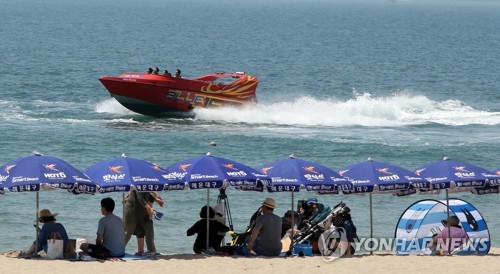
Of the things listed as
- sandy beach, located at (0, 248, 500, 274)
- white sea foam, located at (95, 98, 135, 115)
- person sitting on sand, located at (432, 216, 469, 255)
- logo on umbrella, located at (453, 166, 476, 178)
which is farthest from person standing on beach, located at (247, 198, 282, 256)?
white sea foam, located at (95, 98, 135, 115)

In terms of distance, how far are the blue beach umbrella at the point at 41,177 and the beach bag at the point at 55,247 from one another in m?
0.82

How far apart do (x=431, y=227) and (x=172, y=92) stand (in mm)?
22648

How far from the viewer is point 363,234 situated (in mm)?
27438

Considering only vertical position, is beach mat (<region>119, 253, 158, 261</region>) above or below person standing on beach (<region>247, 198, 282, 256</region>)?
below

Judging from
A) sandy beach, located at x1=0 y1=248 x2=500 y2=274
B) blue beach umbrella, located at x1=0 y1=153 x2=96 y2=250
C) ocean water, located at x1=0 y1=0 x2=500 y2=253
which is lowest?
sandy beach, located at x1=0 y1=248 x2=500 y2=274

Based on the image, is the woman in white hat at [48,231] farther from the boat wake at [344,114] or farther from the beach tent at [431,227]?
the boat wake at [344,114]

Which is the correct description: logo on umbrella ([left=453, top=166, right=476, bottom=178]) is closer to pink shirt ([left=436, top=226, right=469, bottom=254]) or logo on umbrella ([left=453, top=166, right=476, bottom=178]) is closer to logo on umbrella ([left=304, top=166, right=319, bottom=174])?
pink shirt ([left=436, top=226, right=469, bottom=254])

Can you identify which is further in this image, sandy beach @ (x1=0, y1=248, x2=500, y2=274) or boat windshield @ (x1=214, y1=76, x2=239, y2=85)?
boat windshield @ (x1=214, y1=76, x2=239, y2=85)

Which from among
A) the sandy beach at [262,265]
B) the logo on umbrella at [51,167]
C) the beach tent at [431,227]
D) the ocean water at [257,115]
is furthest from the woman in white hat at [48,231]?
the beach tent at [431,227]

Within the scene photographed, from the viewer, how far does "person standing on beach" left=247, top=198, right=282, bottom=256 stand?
2114 centimetres

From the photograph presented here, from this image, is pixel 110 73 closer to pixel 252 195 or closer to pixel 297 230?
pixel 252 195

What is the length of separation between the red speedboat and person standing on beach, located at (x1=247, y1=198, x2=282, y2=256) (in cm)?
2297

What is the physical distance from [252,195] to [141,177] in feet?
38.3

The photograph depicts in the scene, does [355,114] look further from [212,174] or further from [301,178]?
[212,174]
